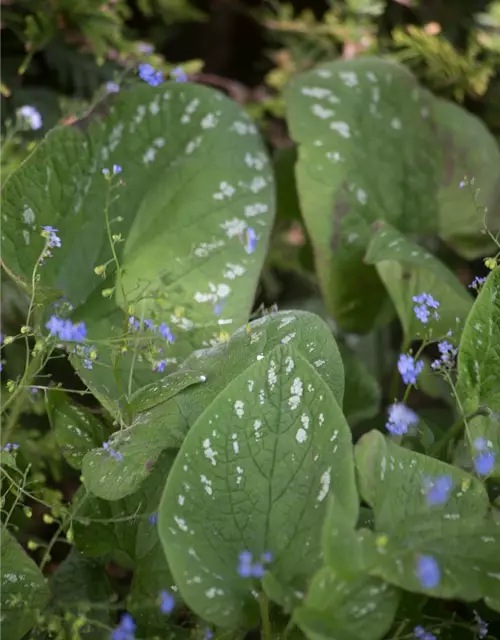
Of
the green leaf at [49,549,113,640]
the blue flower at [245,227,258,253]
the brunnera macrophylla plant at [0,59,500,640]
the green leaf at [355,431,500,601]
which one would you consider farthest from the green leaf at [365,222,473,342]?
the green leaf at [49,549,113,640]

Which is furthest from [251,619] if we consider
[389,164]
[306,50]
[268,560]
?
[306,50]

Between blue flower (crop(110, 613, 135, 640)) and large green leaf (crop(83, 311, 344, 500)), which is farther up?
large green leaf (crop(83, 311, 344, 500))

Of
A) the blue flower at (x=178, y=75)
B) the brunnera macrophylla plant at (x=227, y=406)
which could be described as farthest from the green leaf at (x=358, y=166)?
the blue flower at (x=178, y=75)

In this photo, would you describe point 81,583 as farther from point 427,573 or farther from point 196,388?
point 427,573

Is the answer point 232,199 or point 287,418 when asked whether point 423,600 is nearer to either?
point 287,418

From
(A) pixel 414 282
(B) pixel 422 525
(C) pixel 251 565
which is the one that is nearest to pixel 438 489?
(B) pixel 422 525

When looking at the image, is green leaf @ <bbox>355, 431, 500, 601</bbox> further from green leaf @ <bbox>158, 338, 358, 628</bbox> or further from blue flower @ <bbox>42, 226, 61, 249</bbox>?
blue flower @ <bbox>42, 226, 61, 249</bbox>

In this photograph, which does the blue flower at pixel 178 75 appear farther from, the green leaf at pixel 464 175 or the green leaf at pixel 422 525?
the green leaf at pixel 422 525
